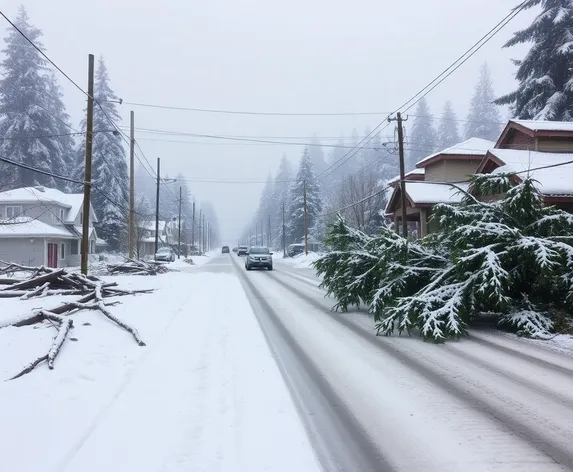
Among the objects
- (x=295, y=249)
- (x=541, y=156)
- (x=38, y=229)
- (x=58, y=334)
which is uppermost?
(x=541, y=156)

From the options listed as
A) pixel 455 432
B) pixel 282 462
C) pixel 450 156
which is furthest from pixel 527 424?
pixel 450 156

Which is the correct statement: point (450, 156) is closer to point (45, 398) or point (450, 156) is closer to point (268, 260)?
point (268, 260)

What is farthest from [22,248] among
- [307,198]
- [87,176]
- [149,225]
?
[307,198]

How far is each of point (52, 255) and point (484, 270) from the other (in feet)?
124

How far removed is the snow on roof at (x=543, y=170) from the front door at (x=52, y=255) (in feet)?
110

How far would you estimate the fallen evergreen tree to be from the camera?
9.60 metres

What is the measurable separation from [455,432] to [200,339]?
555cm

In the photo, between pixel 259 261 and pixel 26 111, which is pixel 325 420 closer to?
pixel 259 261

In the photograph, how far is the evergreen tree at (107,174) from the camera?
51.9 meters

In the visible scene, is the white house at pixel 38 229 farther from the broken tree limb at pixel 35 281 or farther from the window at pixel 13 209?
the broken tree limb at pixel 35 281

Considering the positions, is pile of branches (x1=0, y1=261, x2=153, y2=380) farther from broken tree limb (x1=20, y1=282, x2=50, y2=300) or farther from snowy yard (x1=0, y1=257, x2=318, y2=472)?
snowy yard (x1=0, y1=257, x2=318, y2=472)

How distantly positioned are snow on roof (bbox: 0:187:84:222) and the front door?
3555 mm

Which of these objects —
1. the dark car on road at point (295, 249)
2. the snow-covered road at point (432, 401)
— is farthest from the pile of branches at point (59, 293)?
the dark car on road at point (295, 249)

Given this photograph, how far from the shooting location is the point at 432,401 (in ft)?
18.9
